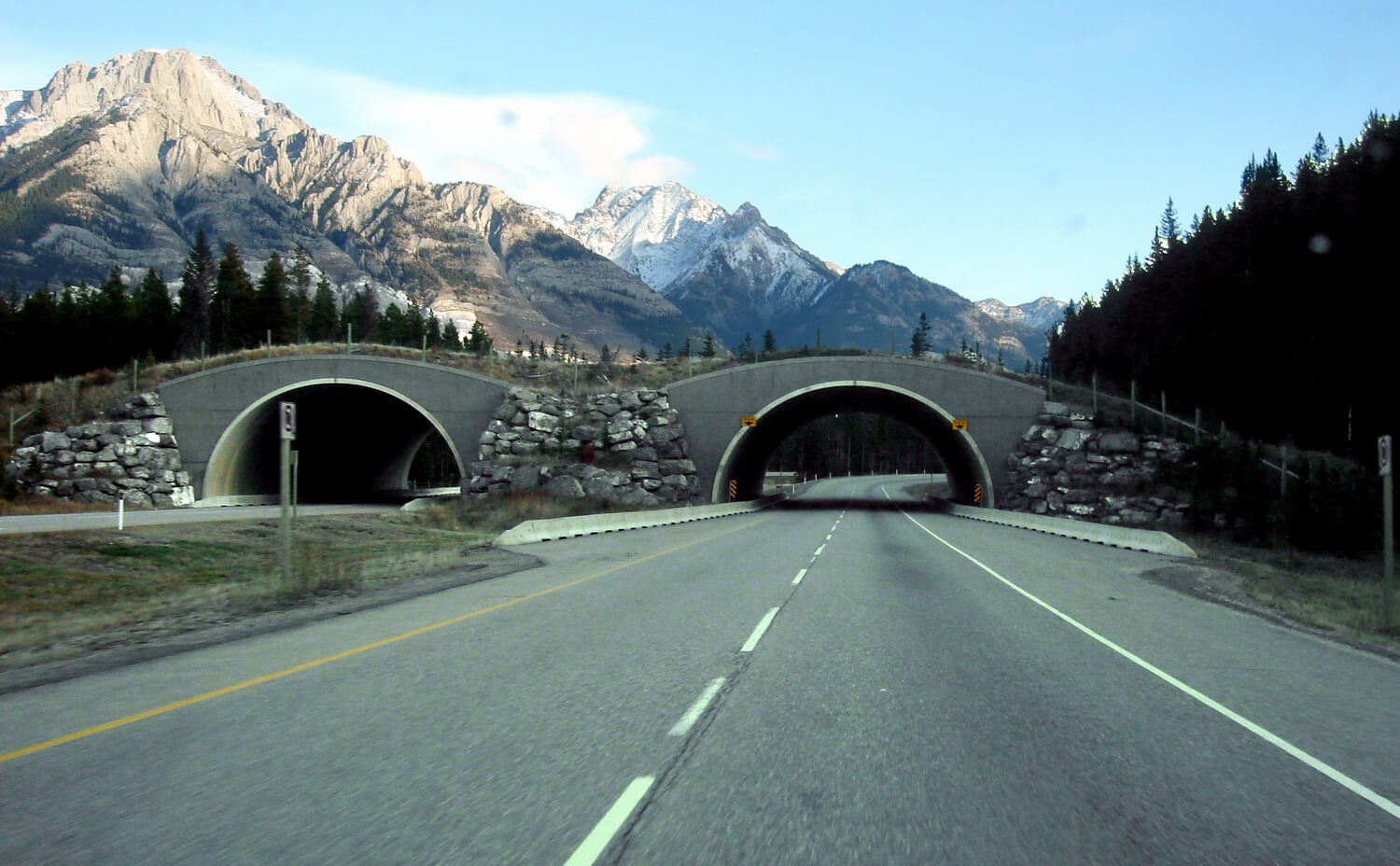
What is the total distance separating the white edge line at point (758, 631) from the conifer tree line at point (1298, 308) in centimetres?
3858

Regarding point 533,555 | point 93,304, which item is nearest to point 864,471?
point 93,304

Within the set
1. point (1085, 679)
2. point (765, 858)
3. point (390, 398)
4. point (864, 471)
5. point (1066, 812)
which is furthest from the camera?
point (864, 471)

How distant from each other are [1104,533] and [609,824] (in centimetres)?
2628

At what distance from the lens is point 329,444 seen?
5444 cm

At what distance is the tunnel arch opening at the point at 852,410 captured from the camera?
46.0m

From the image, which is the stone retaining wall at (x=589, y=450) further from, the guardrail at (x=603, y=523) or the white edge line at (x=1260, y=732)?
the white edge line at (x=1260, y=732)

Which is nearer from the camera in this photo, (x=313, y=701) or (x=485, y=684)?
(x=313, y=701)

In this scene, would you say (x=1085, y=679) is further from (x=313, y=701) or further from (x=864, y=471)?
(x=864, y=471)

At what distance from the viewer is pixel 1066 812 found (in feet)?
14.9

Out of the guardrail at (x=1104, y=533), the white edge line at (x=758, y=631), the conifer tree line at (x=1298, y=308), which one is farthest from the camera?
the conifer tree line at (x=1298, y=308)

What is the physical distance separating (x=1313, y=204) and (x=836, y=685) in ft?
159

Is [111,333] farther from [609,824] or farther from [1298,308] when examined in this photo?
[609,824]

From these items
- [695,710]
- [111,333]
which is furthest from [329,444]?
[695,710]

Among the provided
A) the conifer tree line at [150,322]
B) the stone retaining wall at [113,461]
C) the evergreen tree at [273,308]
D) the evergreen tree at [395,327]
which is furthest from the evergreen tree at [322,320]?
the stone retaining wall at [113,461]
